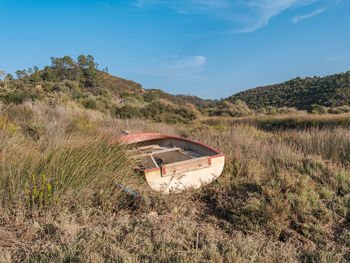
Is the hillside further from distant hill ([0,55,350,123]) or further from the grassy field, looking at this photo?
the grassy field

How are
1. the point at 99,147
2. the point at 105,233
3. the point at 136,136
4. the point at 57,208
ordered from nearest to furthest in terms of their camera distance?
the point at 105,233 → the point at 57,208 → the point at 99,147 → the point at 136,136

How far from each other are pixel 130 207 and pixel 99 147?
1.25 metres

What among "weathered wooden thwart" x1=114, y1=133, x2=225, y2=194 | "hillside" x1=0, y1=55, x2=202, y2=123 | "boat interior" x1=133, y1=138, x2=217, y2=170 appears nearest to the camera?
"weathered wooden thwart" x1=114, y1=133, x2=225, y2=194

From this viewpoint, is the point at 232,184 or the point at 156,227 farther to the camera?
the point at 232,184

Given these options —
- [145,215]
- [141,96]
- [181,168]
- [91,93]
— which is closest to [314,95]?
[141,96]

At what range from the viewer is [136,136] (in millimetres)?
5281

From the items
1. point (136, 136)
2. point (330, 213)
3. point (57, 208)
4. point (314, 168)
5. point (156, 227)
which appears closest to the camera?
point (156, 227)

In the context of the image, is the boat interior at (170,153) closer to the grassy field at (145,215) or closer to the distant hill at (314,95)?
the grassy field at (145,215)

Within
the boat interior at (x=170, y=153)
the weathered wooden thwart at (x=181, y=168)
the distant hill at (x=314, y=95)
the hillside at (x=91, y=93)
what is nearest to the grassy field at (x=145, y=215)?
the weathered wooden thwart at (x=181, y=168)

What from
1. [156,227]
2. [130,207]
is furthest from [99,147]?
[156,227]

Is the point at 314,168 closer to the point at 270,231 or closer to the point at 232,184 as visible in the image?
the point at 232,184

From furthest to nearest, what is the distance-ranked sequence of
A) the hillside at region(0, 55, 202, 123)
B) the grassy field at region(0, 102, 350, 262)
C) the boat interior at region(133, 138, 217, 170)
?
the hillside at region(0, 55, 202, 123), the boat interior at region(133, 138, 217, 170), the grassy field at region(0, 102, 350, 262)

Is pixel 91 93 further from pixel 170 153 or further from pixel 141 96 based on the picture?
pixel 170 153

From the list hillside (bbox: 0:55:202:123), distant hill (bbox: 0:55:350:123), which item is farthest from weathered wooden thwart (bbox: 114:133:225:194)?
hillside (bbox: 0:55:202:123)
